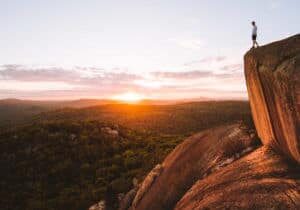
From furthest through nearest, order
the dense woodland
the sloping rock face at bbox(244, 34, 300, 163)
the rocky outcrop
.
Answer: the dense woodland
the rocky outcrop
the sloping rock face at bbox(244, 34, 300, 163)

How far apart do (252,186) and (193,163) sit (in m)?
4.24

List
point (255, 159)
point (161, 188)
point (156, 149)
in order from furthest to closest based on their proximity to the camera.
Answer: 1. point (156, 149)
2. point (161, 188)
3. point (255, 159)

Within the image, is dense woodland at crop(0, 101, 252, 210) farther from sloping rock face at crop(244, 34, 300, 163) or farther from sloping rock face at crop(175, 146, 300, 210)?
sloping rock face at crop(175, 146, 300, 210)

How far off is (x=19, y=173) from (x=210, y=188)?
71.6 feet

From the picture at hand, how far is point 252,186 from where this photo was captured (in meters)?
7.16

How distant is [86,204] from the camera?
61.6 ft

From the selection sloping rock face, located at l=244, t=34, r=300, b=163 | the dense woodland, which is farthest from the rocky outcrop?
the dense woodland

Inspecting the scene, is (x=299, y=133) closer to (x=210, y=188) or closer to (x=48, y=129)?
(x=210, y=188)

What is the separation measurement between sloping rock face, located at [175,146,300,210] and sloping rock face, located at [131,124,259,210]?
3.29ft

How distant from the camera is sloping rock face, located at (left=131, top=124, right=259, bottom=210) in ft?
33.6

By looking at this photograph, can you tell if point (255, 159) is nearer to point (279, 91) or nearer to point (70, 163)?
point (279, 91)

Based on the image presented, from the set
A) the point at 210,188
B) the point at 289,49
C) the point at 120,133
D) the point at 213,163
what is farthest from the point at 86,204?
the point at 120,133

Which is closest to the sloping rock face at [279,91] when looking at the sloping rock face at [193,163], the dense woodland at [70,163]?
the sloping rock face at [193,163]

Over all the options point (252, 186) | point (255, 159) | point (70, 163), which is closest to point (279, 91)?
point (252, 186)
